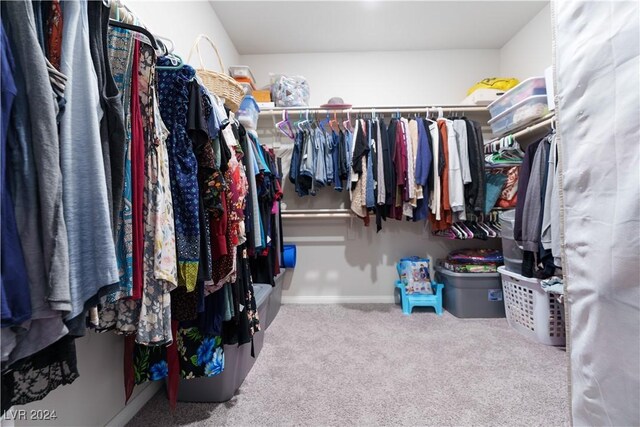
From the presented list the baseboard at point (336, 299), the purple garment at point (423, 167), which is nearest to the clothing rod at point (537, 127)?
the purple garment at point (423, 167)

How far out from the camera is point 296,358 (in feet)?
5.09

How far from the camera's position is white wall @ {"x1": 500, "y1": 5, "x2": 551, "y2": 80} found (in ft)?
6.57

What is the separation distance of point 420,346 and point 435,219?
922 mm

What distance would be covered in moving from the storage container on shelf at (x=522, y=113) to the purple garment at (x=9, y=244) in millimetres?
2309

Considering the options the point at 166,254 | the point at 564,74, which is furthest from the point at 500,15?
the point at 166,254

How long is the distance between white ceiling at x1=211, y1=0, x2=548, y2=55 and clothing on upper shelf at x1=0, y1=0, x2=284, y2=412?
1.58 meters

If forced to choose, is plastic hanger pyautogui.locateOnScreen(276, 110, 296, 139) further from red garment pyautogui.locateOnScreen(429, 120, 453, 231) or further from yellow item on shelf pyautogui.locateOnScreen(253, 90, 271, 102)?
red garment pyautogui.locateOnScreen(429, 120, 453, 231)

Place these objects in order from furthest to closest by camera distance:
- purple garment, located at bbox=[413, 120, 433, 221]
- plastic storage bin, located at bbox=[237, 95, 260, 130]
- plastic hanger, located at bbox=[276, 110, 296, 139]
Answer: plastic hanger, located at bbox=[276, 110, 296, 139]
purple garment, located at bbox=[413, 120, 433, 221]
plastic storage bin, located at bbox=[237, 95, 260, 130]

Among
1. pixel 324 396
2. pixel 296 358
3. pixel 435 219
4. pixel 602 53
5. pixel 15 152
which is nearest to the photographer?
pixel 15 152

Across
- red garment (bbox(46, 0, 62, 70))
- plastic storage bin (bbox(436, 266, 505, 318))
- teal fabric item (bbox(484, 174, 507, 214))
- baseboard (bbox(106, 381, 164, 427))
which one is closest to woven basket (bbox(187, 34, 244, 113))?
red garment (bbox(46, 0, 62, 70))

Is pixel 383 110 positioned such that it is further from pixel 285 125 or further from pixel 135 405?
pixel 135 405

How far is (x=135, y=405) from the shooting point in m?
1.15

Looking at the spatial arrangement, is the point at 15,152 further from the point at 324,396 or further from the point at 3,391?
the point at 324,396

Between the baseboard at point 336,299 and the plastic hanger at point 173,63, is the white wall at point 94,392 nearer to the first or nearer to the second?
the plastic hanger at point 173,63
